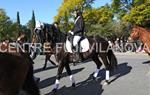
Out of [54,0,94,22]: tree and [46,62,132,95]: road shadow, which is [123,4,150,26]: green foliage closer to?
[54,0,94,22]: tree

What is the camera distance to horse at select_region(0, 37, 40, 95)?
6323 mm

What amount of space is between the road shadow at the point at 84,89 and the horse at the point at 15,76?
15.5 ft

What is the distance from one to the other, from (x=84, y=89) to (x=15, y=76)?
609cm

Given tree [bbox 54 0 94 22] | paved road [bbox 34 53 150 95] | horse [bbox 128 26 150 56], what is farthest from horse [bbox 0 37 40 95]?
tree [bbox 54 0 94 22]

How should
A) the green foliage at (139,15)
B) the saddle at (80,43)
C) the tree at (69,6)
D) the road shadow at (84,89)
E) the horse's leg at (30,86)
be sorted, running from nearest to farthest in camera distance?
the horse's leg at (30,86), the road shadow at (84,89), the saddle at (80,43), the green foliage at (139,15), the tree at (69,6)

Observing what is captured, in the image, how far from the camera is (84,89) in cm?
1238

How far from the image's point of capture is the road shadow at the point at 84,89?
1180 cm

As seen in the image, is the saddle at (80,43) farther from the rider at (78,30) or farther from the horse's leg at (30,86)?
the horse's leg at (30,86)

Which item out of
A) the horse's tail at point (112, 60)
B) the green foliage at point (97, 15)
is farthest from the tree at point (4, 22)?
the horse's tail at point (112, 60)

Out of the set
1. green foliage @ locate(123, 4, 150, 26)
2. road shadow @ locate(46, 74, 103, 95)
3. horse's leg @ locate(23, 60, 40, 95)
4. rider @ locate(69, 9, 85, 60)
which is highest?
green foliage @ locate(123, 4, 150, 26)

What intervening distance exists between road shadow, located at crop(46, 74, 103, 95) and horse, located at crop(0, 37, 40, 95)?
473 cm

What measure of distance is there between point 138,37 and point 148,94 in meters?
5.65

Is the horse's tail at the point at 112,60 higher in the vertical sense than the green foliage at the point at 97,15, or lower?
lower

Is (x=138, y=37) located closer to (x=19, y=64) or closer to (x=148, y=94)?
(x=148, y=94)
